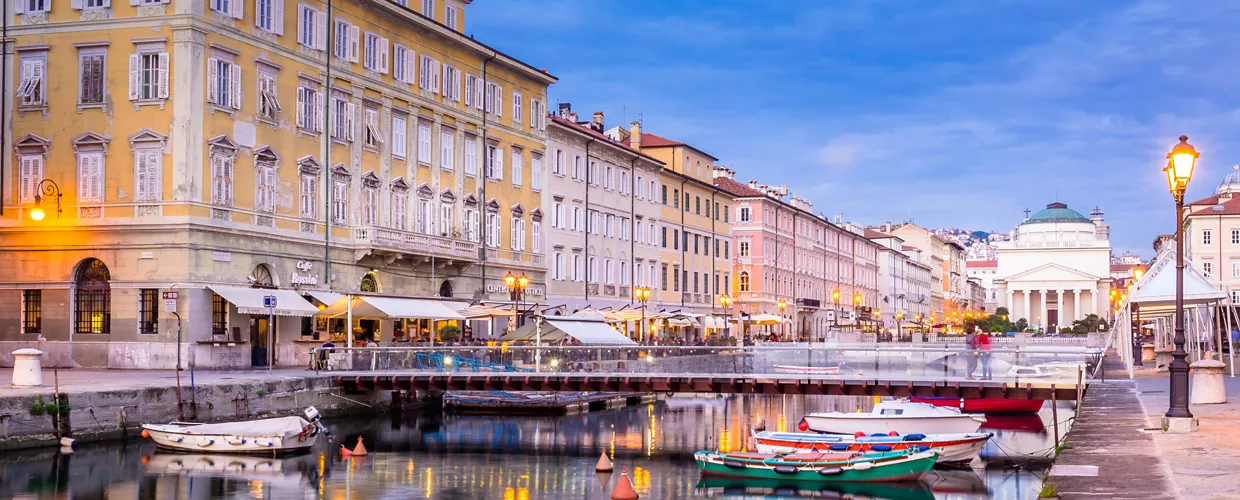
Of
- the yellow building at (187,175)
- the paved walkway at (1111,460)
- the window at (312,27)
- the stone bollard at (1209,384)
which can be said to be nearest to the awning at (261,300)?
the yellow building at (187,175)

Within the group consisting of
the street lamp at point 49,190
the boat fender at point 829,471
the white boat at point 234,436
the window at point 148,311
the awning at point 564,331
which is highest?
the street lamp at point 49,190

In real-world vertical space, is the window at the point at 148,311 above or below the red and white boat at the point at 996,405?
above

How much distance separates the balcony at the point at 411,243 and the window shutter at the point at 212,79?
9.66 meters

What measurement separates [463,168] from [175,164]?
19726 mm

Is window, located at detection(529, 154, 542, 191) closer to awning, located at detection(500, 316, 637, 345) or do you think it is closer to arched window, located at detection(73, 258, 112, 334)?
awning, located at detection(500, 316, 637, 345)

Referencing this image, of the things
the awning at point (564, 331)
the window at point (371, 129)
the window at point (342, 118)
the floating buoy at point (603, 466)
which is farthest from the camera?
the window at point (371, 129)

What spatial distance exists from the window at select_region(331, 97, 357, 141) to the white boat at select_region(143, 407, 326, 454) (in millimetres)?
19647

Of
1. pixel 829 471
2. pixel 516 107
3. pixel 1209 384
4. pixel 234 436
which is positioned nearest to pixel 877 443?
pixel 829 471

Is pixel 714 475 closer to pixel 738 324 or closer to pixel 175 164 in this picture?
pixel 175 164

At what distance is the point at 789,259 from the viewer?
398ft

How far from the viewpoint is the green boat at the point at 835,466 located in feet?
101

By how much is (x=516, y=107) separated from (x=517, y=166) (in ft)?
10.2

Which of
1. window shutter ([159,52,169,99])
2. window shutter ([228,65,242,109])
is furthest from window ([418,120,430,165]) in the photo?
window shutter ([159,52,169,99])

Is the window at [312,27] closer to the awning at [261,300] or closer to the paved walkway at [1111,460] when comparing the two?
the awning at [261,300]
